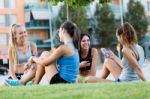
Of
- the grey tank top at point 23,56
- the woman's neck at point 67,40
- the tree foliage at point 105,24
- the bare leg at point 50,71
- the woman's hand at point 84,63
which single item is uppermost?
the woman's neck at point 67,40

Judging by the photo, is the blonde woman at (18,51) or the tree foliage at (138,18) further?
the tree foliage at (138,18)

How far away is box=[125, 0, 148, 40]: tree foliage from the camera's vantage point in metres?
61.3

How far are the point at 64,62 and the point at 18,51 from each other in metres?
1.59

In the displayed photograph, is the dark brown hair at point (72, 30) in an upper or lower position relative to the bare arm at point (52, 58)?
upper

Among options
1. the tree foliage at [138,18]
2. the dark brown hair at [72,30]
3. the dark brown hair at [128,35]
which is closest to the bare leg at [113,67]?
the dark brown hair at [128,35]

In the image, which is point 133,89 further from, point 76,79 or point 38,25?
point 38,25

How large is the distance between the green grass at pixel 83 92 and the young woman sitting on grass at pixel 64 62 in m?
1.72

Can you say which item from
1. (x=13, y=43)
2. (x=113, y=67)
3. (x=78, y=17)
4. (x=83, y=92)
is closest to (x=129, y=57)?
(x=113, y=67)

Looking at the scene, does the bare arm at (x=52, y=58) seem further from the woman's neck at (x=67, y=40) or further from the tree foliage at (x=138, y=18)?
the tree foliage at (x=138, y=18)

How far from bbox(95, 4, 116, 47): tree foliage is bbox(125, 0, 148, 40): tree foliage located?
266 centimetres

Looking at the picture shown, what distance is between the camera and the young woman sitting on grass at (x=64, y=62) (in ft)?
23.8

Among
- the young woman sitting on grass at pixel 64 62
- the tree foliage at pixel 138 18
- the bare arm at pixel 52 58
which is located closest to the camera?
the bare arm at pixel 52 58

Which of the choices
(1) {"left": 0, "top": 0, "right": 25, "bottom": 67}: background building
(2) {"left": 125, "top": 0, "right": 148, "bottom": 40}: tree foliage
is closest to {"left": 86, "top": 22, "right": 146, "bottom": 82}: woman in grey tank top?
(1) {"left": 0, "top": 0, "right": 25, "bottom": 67}: background building

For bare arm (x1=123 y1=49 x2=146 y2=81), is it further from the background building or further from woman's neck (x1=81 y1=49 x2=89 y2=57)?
the background building
